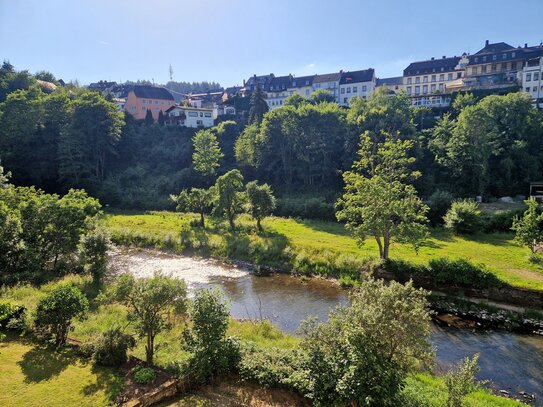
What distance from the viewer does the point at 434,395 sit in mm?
15578

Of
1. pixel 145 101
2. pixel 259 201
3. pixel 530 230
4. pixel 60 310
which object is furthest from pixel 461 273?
pixel 145 101

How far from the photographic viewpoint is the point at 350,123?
64.6 m

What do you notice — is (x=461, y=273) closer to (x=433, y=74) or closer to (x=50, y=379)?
(x=50, y=379)

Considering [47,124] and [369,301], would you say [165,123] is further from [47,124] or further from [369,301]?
[369,301]

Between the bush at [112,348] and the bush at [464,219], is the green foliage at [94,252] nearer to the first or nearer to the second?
the bush at [112,348]

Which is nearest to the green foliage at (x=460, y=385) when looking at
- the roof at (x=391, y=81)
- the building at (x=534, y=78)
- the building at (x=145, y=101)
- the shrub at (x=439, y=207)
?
the shrub at (x=439, y=207)

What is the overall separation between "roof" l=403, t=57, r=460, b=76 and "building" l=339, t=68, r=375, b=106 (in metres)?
12.9

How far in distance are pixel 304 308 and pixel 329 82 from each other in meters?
87.3

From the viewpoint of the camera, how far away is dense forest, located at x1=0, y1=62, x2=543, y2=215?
56.7 m

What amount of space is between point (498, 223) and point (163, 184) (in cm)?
5699

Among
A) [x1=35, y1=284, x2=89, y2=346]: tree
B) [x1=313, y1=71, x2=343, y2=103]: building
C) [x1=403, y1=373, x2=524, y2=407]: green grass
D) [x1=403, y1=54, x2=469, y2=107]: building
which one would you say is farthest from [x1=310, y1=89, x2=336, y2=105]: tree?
[x1=403, y1=373, x2=524, y2=407]: green grass

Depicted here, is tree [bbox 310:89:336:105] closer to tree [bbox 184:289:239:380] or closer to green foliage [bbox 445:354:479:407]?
tree [bbox 184:289:239:380]

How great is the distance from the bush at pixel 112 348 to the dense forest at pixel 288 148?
42.7m

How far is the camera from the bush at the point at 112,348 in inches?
676
